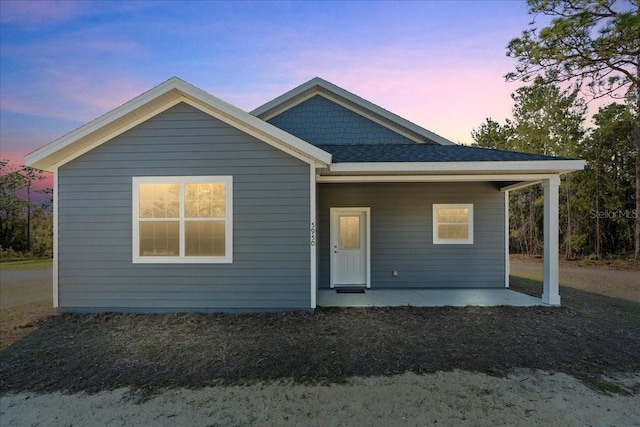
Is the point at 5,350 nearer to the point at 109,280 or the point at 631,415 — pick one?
the point at 109,280

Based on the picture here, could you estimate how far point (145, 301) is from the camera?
622cm

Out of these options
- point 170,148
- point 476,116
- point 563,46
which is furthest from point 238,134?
point 476,116

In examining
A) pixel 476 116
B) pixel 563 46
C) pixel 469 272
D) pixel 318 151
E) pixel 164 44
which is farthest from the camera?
pixel 476 116

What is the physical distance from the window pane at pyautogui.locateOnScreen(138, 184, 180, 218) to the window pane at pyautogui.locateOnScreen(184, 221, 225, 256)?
0.43 m

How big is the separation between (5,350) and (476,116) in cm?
2575

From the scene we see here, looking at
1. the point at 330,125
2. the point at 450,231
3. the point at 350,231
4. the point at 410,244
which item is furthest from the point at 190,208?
the point at 450,231

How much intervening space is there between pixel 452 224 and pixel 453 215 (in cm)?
24

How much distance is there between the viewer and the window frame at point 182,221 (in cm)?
621

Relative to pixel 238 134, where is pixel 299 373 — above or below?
below

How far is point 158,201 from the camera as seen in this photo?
20.7 feet

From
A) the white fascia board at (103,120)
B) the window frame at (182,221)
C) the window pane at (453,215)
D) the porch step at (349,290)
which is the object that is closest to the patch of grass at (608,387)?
the porch step at (349,290)

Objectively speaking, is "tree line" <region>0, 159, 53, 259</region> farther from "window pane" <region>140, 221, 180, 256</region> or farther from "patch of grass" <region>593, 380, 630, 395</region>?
"patch of grass" <region>593, 380, 630, 395</region>

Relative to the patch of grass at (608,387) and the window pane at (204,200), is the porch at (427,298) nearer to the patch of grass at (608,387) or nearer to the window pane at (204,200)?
the window pane at (204,200)

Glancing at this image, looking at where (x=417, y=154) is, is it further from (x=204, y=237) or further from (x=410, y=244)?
(x=204, y=237)
